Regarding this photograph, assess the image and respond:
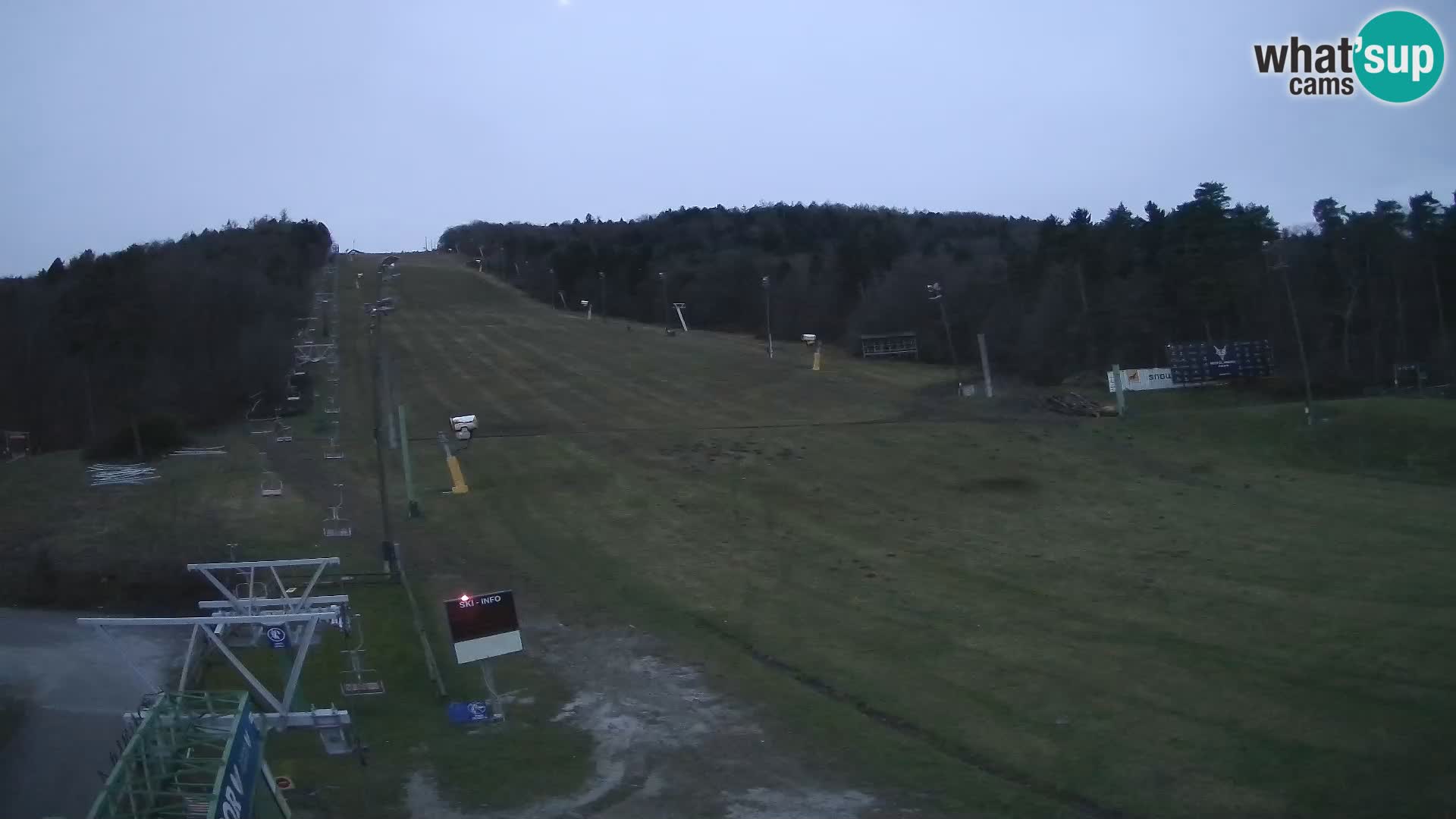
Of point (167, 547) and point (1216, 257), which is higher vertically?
point (1216, 257)

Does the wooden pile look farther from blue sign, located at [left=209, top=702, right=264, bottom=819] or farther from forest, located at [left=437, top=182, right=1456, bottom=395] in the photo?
blue sign, located at [left=209, top=702, right=264, bottom=819]

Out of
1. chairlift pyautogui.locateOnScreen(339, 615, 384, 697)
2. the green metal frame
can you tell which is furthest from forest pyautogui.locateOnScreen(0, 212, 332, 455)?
the green metal frame

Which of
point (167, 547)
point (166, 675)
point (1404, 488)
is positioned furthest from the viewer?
point (1404, 488)

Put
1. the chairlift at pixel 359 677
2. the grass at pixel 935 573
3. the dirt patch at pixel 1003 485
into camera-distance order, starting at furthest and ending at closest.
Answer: the dirt patch at pixel 1003 485 → the chairlift at pixel 359 677 → the grass at pixel 935 573

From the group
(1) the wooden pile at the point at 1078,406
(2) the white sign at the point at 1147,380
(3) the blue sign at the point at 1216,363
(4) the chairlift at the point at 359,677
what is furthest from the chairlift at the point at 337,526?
(3) the blue sign at the point at 1216,363

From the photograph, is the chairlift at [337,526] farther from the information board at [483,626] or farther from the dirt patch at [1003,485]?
the dirt patch at [1003,485]

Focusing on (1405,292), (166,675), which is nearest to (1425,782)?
(166,675)

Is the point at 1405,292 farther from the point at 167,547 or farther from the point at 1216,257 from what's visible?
the point at 167,547
